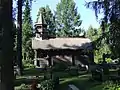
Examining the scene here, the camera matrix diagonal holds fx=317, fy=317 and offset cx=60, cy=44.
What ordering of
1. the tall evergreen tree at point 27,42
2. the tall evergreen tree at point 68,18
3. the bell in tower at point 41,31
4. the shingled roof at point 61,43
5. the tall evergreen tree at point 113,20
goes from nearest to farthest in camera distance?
the tall evergreen tree at point 113,20
the shingled roof at point 61,43
the bell in tower at point 41,31
the tall evergreen tree at point 27,42
the tall evergreen tree at point 68,18

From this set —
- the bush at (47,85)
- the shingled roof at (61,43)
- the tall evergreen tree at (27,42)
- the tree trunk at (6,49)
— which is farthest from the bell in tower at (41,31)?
the tree trunk at (6,49)

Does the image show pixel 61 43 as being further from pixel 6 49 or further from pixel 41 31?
pixel 6 49

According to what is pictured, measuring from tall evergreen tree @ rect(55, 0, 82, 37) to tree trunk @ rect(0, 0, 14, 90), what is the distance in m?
81.5

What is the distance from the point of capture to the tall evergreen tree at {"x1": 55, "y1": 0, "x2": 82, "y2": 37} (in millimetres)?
90938

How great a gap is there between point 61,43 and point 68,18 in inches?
1489

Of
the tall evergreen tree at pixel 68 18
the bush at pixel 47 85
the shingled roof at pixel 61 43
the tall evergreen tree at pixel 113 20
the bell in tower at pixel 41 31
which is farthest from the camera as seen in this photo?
the tall evergreen tree at pixel 68 18

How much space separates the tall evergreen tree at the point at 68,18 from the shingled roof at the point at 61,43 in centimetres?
3512

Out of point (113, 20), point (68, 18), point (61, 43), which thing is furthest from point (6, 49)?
point (68, 18)

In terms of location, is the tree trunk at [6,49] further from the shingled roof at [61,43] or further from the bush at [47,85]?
the shingled roof at [61,43]

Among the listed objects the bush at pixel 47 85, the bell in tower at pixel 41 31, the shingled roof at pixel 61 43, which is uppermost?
the bell in tower at pixel 41 31

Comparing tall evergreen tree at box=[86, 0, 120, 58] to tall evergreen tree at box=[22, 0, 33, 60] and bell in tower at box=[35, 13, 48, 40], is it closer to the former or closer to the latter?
bell in tower at box=[35, 13, 48, 40]

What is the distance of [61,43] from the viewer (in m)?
54.9

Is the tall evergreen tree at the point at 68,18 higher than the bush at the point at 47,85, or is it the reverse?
the tall evergreen tree at the point at 68,18

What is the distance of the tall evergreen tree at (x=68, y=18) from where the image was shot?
90.9 metres
